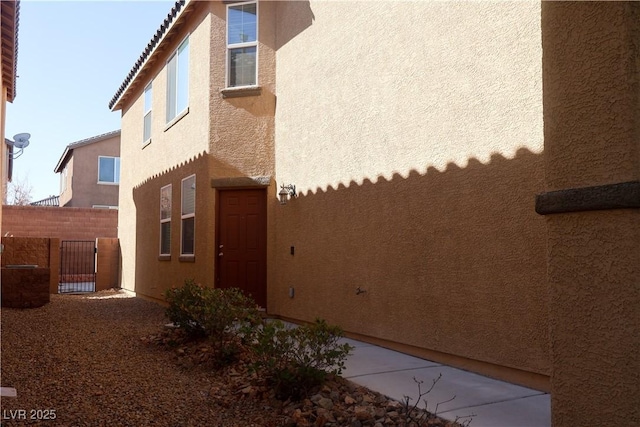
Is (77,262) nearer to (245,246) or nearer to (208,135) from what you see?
(208,135)

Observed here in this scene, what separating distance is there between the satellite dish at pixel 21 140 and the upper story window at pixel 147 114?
146 inches

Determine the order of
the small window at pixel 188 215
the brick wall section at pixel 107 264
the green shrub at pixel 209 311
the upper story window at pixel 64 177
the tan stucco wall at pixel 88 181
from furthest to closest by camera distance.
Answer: the upper story window at pixel 64 177 → the tan stucco wall at pixel 88 181 → the brick wall section at pixel 107 264 → the small window at pixel 188 215 → the green shrub at pixel 209 311

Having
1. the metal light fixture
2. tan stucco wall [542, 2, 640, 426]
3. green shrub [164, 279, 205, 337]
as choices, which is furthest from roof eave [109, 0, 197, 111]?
tan stucco wall [542, 2, 640, 426]

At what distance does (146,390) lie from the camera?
17.5ft

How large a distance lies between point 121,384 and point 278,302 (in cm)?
412

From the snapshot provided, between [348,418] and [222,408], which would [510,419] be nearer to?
[348,418]

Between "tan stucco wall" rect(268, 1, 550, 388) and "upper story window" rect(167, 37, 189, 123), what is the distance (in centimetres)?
312

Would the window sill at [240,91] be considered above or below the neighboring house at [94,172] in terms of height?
below

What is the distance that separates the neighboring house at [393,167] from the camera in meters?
3.10

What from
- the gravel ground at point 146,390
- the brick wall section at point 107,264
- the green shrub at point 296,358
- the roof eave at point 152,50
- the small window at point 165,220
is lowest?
the gravel ground at point 146,390

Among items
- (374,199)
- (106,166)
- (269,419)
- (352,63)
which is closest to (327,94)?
(352,63)

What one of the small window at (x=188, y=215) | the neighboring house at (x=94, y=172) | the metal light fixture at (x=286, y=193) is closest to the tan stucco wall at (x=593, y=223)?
the metal light fixture at (x=286, y=193)

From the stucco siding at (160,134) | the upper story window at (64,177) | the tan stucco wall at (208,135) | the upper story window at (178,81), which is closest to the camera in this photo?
the tan stucco wall at (208,135)

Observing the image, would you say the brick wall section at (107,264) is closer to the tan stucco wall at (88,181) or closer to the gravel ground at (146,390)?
the gravel ground at (146,390)
